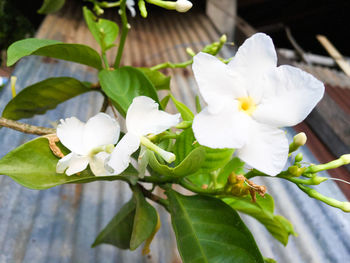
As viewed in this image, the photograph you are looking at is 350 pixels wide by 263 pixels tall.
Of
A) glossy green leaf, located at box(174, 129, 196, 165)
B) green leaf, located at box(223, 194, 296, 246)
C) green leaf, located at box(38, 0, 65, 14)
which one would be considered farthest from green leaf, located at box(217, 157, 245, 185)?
green leaf, located at box(38, 0, 65, 14)

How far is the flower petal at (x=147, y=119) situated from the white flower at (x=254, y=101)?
0.08 metres

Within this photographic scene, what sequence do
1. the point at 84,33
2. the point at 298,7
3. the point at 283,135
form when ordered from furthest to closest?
the point at 298,7 < the point at 84,33 < the point at 283,135

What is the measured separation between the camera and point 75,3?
2398 mm

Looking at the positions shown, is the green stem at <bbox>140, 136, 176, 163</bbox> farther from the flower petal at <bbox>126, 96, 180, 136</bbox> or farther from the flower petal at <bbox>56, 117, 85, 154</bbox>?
the flower petal at <bbox>56, 117, 85, 154</bbox>

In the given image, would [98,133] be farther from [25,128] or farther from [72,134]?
[25,128]

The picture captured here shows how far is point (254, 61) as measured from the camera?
1.57ft

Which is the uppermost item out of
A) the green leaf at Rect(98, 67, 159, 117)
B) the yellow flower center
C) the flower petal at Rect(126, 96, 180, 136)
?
the yellow flower center

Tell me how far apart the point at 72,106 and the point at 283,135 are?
1.06 meters

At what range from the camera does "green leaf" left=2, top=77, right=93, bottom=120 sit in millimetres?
858

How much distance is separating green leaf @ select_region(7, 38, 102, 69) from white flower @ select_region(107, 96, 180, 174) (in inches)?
11.3

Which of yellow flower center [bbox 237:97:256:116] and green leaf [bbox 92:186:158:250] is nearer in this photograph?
yellow flower center [bbox 237:97:256:116]

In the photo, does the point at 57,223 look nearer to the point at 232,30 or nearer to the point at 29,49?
the point at 29,49

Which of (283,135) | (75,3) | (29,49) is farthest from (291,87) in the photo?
(75,3)

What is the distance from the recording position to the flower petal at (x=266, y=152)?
1.45ft
